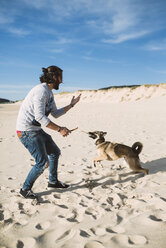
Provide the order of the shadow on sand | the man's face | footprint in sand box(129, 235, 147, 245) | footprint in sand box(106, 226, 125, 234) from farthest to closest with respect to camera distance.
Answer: the shadow on sand
the man's face
footprint in sand box(106, 226, 125, 234)
footprint in sand box(129, 235, 147, 245)

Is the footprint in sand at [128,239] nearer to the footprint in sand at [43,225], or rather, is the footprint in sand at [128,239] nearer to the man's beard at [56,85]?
the footprint in sand at [43,225]

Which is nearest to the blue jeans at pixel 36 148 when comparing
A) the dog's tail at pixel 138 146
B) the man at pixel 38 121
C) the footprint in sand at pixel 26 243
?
the man at pixel 38 121

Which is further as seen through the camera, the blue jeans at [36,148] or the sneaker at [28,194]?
the sneaker at [28,194]

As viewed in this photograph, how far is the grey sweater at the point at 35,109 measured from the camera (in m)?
3.50

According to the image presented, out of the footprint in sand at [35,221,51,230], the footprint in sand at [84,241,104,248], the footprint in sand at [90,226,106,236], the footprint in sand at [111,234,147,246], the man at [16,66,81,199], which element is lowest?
the footprint in sand at [35,221,51,230]

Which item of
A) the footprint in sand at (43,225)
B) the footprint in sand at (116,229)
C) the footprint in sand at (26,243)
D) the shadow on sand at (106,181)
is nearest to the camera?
the footprint in sand at (26,243)

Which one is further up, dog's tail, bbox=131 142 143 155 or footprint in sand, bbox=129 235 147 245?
dog's tail, bbox=131 142 143 155

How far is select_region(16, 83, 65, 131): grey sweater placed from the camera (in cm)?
350

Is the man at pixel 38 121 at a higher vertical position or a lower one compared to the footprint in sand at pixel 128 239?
higher

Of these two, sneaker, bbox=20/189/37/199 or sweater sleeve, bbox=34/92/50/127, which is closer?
sweater sleeve, bbox=34/92/50/127

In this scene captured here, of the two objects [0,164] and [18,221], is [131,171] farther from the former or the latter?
[0,164]

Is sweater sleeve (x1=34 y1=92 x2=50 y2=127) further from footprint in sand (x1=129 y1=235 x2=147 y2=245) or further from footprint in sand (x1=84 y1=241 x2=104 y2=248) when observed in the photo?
footprint in sand (x1=129 y1=235 x2=147 y2=245)

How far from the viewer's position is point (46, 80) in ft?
12.7

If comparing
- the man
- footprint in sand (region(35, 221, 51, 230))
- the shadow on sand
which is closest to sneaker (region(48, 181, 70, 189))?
the shadow on sand
